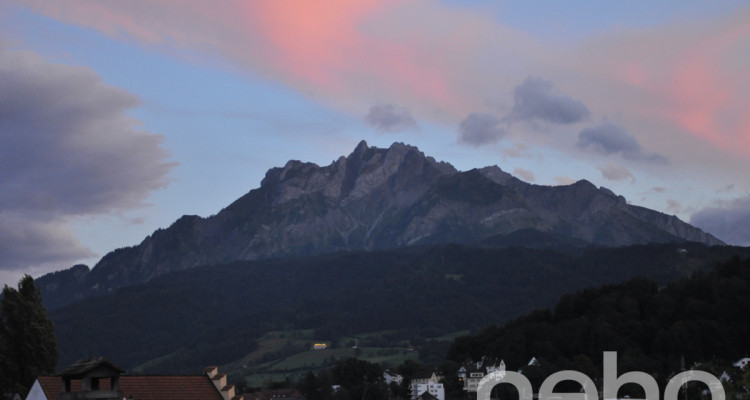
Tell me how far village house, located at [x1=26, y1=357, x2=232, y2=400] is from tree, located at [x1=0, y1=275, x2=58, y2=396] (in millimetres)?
17180

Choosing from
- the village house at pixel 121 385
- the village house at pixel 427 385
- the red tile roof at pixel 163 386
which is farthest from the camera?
the village house at pixel 427 385

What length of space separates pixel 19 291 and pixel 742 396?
3804cm

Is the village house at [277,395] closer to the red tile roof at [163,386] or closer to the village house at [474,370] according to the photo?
the village house at [474,370]

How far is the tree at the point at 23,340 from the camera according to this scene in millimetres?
53969

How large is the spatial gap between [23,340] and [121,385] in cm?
1980

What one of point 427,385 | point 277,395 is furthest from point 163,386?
point 277,395

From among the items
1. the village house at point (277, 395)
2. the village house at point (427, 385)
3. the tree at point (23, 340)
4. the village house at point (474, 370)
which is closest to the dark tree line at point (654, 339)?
the village house at point (474, 370)

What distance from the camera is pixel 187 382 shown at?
131ft

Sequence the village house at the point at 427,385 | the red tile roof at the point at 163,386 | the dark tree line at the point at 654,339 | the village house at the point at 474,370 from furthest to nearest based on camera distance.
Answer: the village house at the point at 474,370, the village house at the point at 427,385, the dark tree line at the point at 654,339, the red tile roof at the point at 163,386

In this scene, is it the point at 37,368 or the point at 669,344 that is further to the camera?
the point at 669,344

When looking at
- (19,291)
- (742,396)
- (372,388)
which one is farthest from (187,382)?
(372,388)

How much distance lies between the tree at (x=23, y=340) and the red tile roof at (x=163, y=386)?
17.4 meters

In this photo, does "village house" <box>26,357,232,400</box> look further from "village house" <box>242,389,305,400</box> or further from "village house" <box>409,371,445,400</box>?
"village house" <box>242,389,305,400</box>

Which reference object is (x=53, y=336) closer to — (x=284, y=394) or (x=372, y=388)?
(x=372, y=388)
